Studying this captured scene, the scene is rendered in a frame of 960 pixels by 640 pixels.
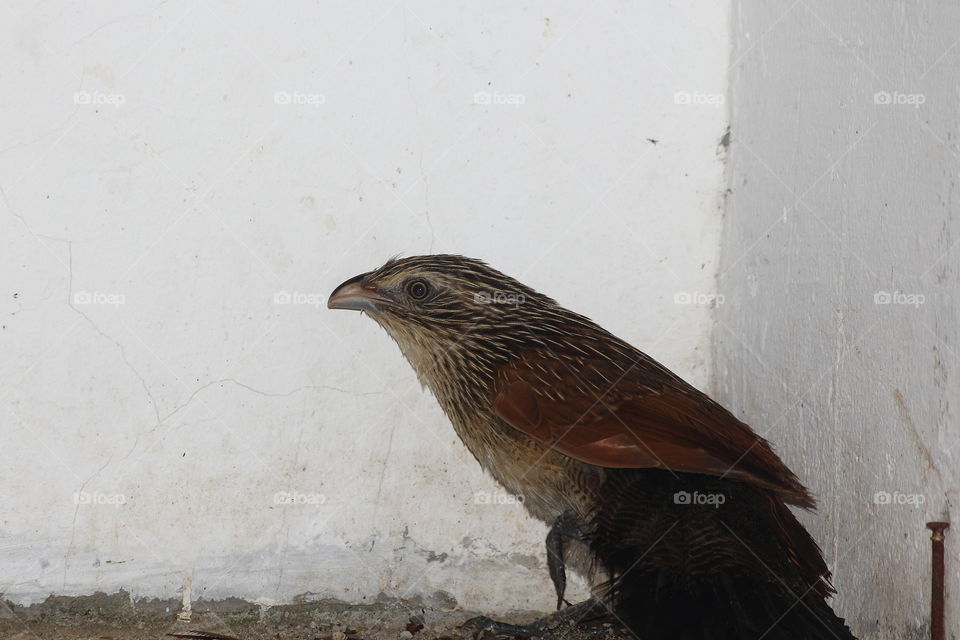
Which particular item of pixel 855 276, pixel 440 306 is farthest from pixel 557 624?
pixel 855 276

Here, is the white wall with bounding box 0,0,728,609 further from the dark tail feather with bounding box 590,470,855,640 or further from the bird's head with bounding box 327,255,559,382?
the dark tail feather with bounding box 590,470,855,640

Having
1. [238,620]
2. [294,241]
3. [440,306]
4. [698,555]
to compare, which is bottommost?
[238,620]

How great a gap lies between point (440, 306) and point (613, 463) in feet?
3.16

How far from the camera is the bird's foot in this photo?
3.23 m

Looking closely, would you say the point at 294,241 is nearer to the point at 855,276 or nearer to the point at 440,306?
the point at 440,306

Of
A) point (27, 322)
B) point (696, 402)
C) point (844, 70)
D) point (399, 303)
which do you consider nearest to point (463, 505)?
point (399, 303)

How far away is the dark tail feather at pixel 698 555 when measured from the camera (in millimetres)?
2650

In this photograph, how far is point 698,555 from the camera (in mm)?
2807

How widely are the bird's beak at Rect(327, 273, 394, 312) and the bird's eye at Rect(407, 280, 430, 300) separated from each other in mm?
83

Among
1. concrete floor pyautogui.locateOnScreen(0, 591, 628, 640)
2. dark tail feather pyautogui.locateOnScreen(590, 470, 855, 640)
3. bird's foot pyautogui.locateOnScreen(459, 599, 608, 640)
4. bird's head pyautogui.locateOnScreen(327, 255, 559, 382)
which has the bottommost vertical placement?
concrete floor pyautogui.locateOnScreen(0, 591, 628, 640)

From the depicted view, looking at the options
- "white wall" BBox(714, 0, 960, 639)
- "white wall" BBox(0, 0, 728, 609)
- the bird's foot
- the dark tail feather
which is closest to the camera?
"white wall" BBox(714, 0, 960, 639)

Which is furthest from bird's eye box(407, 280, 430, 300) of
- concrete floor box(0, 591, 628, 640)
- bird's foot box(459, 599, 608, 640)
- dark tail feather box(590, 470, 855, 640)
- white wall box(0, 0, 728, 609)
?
concrete floor box(0, 591, 628, 640)

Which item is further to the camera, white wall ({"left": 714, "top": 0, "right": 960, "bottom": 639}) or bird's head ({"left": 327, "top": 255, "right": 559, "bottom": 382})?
bird's head ({"left": 327, "top": 255, "right": 559, "bottom": 382})

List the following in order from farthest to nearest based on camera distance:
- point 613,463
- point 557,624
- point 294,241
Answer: point 294,241, point 557,624, point 613,463
